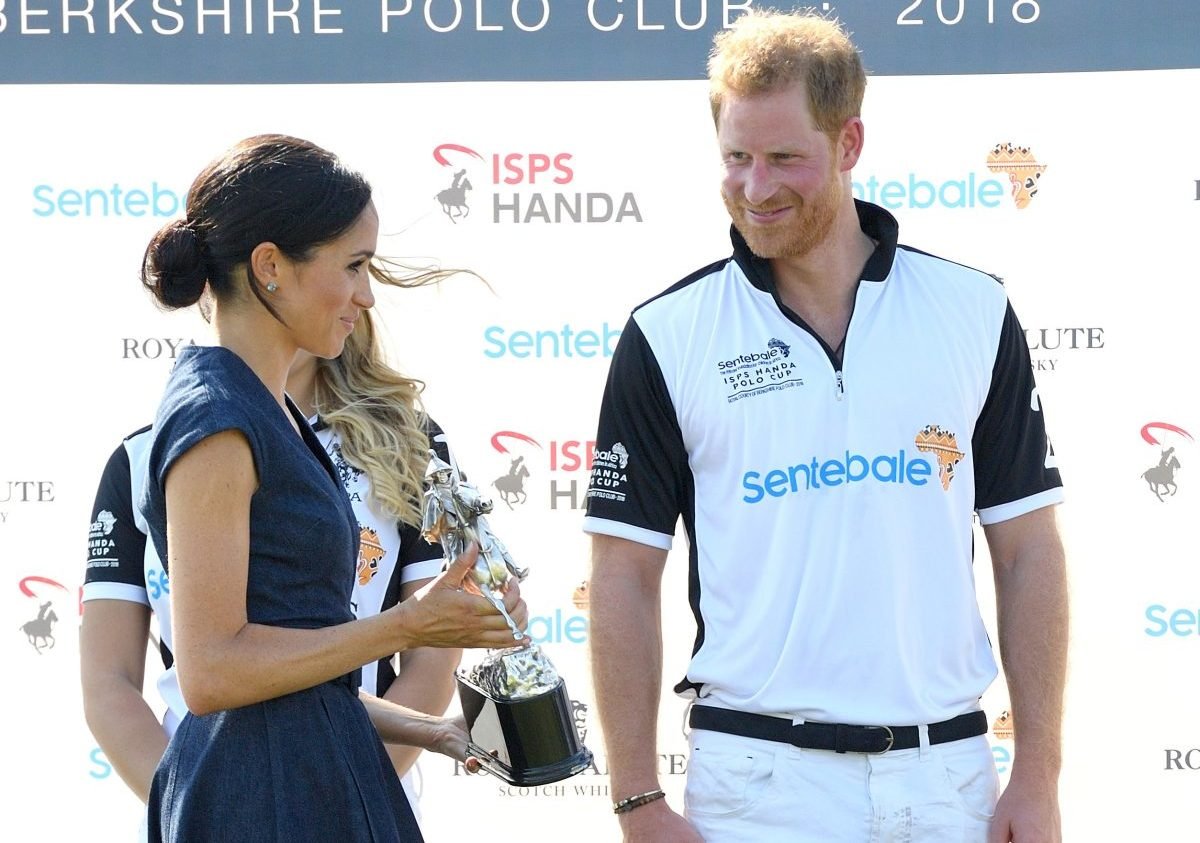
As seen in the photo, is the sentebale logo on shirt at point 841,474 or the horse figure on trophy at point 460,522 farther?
the sentebale logo on shirt at point 841,474

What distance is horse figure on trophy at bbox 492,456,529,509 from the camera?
12.6ft

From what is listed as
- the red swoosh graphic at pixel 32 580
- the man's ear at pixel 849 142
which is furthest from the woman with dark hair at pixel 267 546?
the red swoosh graphic at pixel 32 580

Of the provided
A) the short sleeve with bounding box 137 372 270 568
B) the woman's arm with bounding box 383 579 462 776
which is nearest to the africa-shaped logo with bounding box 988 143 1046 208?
the woman's arm with bounding box 383 579 462 776

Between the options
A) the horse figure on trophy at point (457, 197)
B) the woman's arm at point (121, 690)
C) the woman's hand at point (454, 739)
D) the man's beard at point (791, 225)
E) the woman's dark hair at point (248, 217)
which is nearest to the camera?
the woman's dark hair at point (248, 217)

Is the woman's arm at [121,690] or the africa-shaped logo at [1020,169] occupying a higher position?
the africa-shaped logo at [1020,169]

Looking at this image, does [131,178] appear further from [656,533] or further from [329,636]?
[329,636]

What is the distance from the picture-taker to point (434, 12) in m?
3.83

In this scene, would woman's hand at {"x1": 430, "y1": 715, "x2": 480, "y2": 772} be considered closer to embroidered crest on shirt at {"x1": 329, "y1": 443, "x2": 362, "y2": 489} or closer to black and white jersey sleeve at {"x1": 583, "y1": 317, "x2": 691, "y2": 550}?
black and white jersey sleeve at {"x1": 583, "y1": 317, "x2": 691, "y2": 550}

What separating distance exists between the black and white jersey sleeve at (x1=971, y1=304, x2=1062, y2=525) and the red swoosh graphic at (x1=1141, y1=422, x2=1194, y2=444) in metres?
1.60

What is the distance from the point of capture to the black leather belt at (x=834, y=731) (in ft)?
6.96

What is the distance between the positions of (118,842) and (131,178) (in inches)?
67.8

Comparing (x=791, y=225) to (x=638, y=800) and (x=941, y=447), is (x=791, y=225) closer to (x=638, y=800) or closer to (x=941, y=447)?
(x=941, y=447)

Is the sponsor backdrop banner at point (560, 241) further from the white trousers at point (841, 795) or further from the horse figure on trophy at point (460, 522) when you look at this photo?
the horse figure on trophy at point (460, 522)

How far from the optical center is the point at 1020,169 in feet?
12.6
